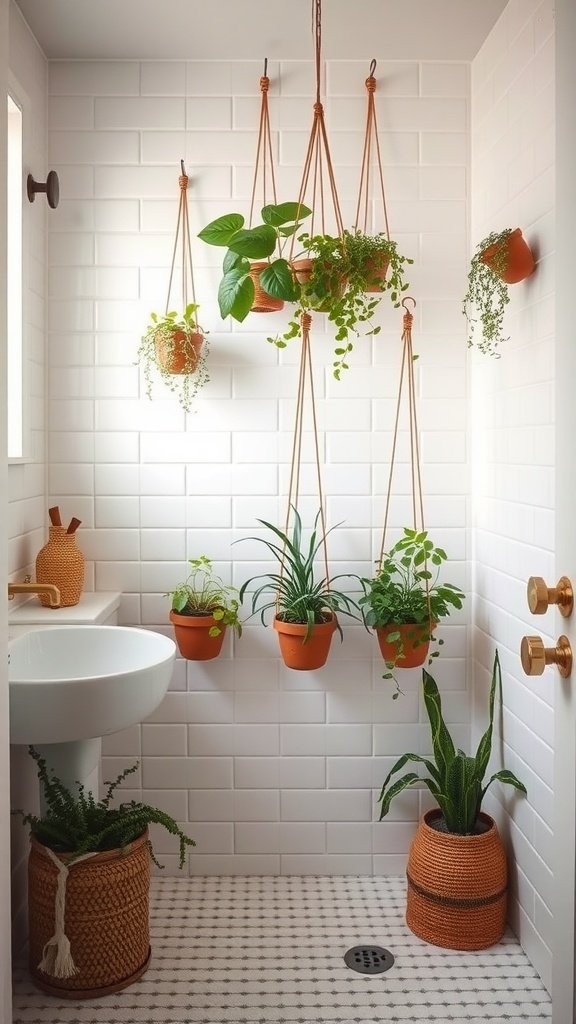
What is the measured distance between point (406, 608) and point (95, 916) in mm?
1187

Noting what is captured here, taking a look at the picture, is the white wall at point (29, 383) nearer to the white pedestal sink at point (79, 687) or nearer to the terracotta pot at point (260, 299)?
the white pedestal sink at point (79, 687)

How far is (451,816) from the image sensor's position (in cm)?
255

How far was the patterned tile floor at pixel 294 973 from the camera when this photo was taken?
2174 mm

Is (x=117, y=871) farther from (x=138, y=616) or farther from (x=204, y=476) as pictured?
(x=204, y=476)

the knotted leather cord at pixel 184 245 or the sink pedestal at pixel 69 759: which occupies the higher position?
the knotted leather cord at pixel 184 245

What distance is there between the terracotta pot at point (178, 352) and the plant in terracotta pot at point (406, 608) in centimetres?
84

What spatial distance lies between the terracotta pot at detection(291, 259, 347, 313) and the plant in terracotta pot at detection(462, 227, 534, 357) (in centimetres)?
37

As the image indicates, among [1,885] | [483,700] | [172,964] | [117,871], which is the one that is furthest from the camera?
[483,700]

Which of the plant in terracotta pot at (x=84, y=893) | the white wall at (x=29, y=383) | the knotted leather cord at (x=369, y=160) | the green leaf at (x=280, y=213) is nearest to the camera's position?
the plant in terracotta pot at (x=84, y=893)

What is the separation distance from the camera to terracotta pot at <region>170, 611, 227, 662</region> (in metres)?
2.69

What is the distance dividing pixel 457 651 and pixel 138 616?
41.4 inches

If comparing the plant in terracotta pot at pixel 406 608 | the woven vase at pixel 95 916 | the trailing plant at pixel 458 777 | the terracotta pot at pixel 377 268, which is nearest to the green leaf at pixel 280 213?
the terracotta pot at pixel 377 268

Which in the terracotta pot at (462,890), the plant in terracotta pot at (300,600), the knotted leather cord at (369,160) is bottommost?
the terracotta pot at (462,890)

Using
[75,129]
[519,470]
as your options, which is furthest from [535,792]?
[75,129]
